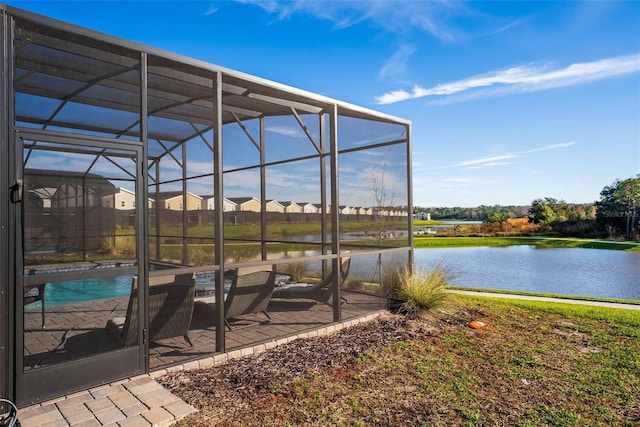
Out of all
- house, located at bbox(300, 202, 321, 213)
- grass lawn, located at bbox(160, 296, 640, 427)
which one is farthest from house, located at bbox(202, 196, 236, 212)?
grass lawn, located at bbox(160, 296, 640, 427)

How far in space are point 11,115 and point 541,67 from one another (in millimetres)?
15489

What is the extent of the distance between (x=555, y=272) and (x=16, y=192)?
1514cm

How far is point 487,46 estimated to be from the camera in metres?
12.1

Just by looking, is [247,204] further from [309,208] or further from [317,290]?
[317,290]

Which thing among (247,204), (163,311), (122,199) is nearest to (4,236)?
(122,199)

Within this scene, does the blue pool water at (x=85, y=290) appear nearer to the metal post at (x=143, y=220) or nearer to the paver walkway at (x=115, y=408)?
the metal post at (x=143, y=220)

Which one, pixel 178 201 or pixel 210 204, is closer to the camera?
pixel 210 204

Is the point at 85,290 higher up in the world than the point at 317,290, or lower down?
higher up

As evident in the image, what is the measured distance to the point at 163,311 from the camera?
→ 11.8 feet

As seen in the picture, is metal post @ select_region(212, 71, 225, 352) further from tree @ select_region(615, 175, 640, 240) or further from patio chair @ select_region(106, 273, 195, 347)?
tree @ select_region(615, 175, 640, 240)

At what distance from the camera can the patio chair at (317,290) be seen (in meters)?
5.41

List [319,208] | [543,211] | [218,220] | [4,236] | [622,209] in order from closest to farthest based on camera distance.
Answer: [4,236] < [218,220] < [319,208] < [622,209] < [543,211]

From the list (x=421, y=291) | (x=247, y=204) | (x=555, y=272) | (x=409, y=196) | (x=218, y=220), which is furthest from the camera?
(x=555, y=272)

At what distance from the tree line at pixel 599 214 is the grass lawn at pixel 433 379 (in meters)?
25.5
